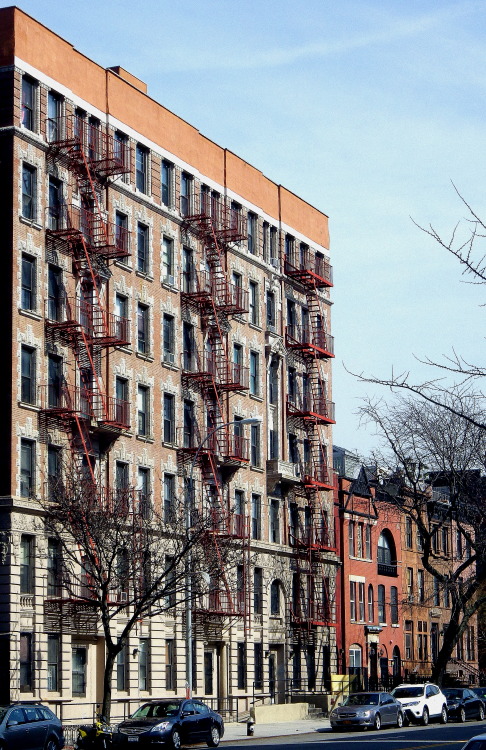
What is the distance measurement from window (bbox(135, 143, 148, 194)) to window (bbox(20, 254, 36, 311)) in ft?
30.2

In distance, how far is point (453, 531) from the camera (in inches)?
4021

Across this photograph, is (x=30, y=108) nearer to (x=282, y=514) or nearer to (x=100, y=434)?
(x=100, y=434)

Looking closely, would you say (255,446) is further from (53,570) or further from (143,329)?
(53,570)

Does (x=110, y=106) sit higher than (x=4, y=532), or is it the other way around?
(x=110, y=106)

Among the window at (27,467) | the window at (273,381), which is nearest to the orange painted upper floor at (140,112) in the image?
the window at (273,381)

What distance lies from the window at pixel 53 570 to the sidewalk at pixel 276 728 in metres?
8.13

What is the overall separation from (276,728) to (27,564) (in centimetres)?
1300

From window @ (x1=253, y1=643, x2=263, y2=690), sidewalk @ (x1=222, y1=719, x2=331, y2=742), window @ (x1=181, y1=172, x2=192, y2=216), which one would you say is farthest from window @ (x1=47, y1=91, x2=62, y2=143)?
window @ (x1=253, y1=643, x2=263, y2=690)

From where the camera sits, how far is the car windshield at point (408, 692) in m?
56.2

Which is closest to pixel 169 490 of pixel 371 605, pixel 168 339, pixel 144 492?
pixel 144 492

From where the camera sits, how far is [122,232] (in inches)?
2215

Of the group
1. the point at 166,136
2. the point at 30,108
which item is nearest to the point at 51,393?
the point at 30,108

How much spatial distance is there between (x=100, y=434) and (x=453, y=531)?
5437 centimetres

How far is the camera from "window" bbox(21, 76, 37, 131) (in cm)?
5134
